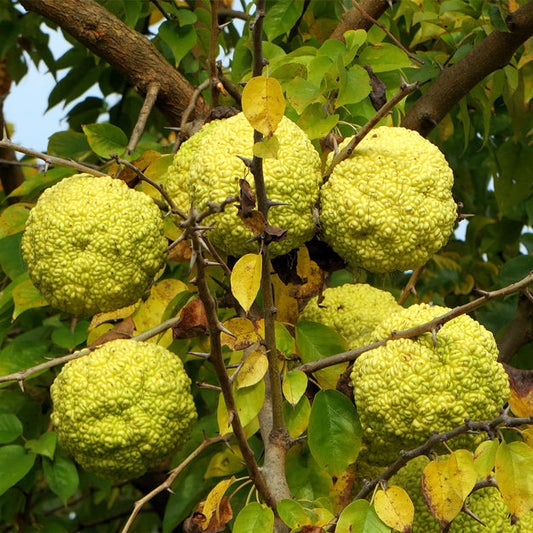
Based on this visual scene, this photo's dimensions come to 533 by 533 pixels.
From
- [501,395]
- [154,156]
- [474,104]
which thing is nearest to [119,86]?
[154,156]

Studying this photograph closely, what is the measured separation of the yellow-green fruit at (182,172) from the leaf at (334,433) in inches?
22.2

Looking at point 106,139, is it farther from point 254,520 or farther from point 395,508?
point 395,508

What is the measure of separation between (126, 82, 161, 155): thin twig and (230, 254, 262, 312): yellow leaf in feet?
2.38

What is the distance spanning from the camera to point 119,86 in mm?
2992

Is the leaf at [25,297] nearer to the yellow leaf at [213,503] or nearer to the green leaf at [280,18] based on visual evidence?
the yellow leaf at [213,503]

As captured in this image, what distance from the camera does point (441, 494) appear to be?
133 cm

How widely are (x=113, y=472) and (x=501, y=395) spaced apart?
80 cm

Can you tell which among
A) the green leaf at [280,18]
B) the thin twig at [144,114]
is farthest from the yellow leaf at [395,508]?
the green leaf at [280,18]

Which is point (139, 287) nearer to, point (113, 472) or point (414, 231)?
point (113, 472)

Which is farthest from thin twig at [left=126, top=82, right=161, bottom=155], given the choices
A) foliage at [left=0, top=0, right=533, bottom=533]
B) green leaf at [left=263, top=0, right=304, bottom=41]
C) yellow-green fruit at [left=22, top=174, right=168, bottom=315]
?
green leaf at [left=263, top=0, right=304, bottom=41]

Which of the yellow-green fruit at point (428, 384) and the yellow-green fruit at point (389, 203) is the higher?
the yellow-green fruit at point (389, 203)

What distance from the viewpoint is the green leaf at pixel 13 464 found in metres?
1.91

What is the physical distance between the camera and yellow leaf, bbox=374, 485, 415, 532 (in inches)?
53.1

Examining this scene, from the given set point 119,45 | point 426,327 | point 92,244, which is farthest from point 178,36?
point 426,327
